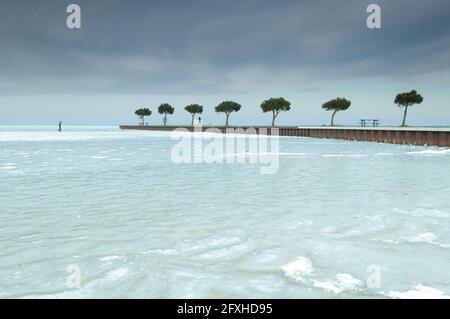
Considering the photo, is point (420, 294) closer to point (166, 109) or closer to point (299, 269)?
point (299, 269)

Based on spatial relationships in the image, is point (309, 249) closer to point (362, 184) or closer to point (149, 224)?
point (149, 224)

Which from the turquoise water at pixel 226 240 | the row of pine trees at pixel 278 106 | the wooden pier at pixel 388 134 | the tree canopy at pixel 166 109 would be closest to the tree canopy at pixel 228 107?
the row of pine trees at pixel 278 106

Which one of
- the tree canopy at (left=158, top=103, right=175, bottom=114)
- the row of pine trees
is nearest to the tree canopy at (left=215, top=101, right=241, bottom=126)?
the row of pine trees

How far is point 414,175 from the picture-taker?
63.2 ft

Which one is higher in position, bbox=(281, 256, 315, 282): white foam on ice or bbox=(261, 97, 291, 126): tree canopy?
bbox=(261, 97, 291, 126): tree canopy

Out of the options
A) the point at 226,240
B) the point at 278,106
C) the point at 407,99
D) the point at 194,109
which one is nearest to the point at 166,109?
the point at 194,109

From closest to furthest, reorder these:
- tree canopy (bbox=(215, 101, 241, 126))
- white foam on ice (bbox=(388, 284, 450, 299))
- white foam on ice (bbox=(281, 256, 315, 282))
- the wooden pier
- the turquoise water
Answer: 1. white foam on ice (bbox=(388, 284, 450, 299))
2. the turquoise water
3. white foam on ice (bbox=(281, 256, 315, 282))
4. the wooden pier
5. tree canopy (bbox=(215, 101, 241, 126))

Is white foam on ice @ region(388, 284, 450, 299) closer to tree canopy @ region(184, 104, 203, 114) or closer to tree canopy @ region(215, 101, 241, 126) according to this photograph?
tree canopy @ region(215, 101, 241, 126)

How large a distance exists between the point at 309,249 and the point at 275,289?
6.47 feet

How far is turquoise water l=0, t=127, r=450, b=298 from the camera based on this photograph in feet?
18.6

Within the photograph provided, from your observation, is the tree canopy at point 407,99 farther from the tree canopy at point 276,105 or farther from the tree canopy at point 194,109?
the tree canopy at point 194,109

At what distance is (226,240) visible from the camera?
25.9ft
